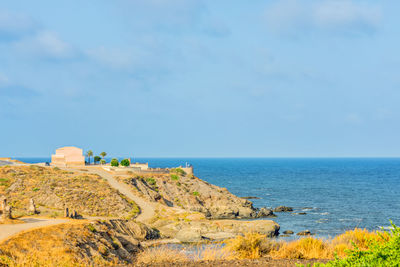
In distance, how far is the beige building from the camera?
300 ft

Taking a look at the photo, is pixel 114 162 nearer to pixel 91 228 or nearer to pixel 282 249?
pixel 91 228

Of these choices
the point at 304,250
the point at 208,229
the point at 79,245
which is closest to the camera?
the point at 304,250

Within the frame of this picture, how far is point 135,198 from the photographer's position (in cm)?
6209

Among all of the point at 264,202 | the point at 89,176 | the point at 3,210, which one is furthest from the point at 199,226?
the point at 264,202

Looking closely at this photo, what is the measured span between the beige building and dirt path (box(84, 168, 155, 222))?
61.6 ft

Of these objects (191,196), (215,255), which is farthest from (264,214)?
(215,255)

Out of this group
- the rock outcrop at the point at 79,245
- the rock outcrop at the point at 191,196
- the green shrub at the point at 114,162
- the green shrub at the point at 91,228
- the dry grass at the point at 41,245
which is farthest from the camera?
the green shrub at the point at 114,162

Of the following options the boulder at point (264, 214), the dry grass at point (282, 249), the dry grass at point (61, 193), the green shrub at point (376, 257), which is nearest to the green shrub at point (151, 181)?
the dry grass at point (61, 193)

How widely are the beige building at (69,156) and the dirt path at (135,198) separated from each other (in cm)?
1879

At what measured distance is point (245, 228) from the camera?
155 feet

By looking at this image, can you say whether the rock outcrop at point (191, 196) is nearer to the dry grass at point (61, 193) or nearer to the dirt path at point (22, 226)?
the dry grass at point (61, 193)

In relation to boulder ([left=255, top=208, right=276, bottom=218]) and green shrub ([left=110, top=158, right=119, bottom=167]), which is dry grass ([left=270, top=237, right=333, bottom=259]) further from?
green shrub ([left=110, top=158, right=119, bottom=167])

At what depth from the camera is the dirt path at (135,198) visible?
2118 inches

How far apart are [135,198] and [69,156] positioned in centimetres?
3693
